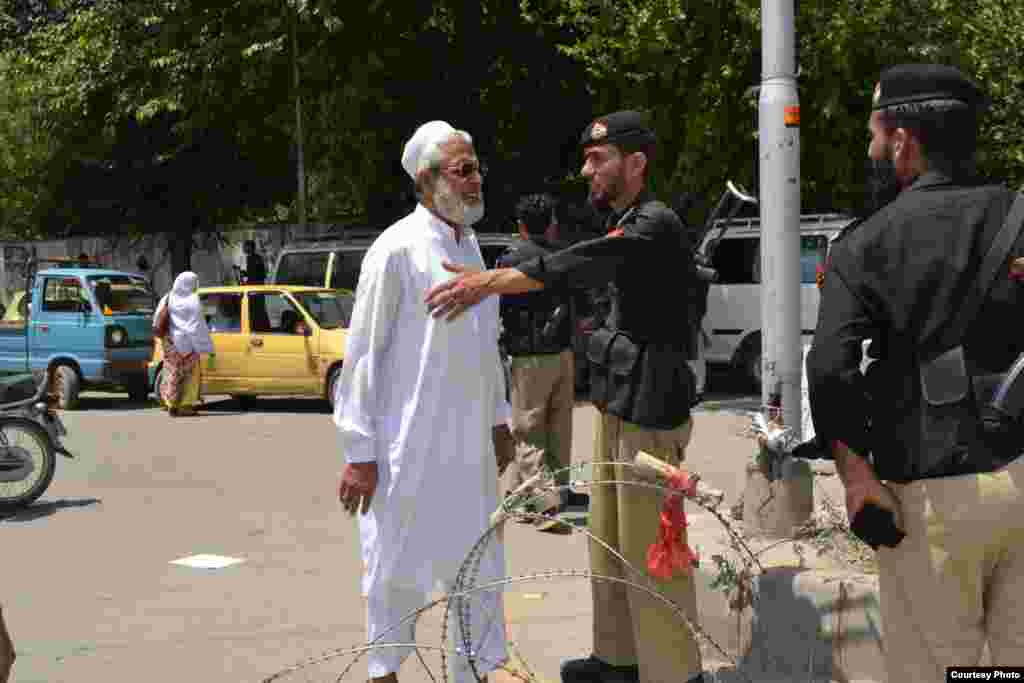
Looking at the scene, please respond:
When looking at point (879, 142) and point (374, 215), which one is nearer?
point (879, 142)

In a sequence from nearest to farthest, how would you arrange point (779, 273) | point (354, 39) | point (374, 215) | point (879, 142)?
point (879, 142) < point (779, 273) < point (354, 39) < point (374, 215)

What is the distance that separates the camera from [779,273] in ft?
25.4

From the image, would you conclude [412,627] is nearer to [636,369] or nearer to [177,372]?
[636,369]

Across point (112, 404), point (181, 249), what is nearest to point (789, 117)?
point (112, 404)

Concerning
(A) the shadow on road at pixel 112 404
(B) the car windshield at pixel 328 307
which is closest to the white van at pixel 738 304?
(B) the car windshield at pixel 328 307

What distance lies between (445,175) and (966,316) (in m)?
2.02

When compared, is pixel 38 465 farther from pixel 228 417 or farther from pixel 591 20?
pixel 591 20

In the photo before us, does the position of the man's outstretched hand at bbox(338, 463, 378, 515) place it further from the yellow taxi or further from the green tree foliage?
the yellow taxi

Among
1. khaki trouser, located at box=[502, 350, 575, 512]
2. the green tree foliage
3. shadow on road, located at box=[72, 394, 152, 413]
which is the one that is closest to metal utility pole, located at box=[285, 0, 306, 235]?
the green tree foliage

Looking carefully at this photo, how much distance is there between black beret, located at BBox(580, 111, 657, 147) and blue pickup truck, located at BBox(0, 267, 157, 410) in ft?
45.4

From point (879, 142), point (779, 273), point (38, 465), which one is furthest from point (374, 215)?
point (879, 142)

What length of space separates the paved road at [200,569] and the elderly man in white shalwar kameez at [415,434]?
121 centimetres

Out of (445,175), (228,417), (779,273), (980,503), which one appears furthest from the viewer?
(228,417)

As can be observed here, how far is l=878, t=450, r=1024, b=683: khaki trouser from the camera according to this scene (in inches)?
112
